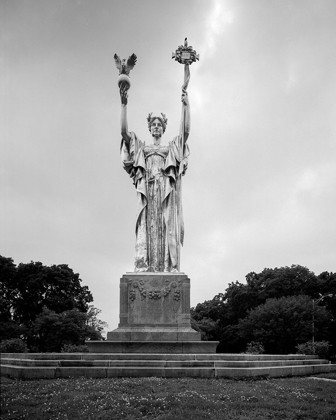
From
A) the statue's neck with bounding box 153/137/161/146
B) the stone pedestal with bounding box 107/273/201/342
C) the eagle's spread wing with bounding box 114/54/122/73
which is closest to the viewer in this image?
the stone pedestal with bounding box 107/273/201/342

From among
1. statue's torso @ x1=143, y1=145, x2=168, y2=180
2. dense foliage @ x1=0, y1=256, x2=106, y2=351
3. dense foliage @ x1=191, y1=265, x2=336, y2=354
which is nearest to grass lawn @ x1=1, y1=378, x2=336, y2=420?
statue's torso @ x1=143, y1=145, x2=168, y2=180

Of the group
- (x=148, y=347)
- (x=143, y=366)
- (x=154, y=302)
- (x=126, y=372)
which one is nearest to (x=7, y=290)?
(x=154, y=302)

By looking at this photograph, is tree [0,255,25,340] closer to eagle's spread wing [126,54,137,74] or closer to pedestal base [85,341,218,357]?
pedestal base [85,341,218,357]

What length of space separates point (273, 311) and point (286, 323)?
2128 mm

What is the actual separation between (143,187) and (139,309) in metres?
5.09

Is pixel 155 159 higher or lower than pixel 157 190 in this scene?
higher

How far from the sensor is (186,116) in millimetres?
20594

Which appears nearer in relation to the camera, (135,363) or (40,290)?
(135,363)

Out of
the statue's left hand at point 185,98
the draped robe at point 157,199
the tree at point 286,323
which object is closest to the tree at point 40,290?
the tree at point 286,323

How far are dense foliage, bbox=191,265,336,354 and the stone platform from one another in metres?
39.0

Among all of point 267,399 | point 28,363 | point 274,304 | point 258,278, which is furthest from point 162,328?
point 258,278

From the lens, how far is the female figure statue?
19.6 meters

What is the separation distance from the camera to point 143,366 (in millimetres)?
14078

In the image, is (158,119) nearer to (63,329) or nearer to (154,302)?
(154,302)
